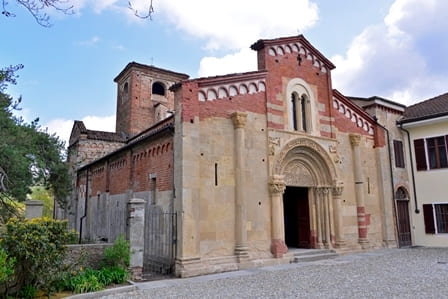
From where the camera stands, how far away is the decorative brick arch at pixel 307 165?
1373cm

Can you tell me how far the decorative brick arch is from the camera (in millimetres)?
13734

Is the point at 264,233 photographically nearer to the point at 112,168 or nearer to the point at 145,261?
the point at 145,261

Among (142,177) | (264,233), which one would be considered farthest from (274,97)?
(142,177)

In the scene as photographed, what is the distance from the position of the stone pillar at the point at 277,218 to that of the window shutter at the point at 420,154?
905cm

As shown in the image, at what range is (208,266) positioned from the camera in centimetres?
1051

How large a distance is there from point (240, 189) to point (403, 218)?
9.94 metres

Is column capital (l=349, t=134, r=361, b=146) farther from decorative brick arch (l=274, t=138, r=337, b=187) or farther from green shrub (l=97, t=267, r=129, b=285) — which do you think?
green shrub (l=97, t=267, r=129, b=285)

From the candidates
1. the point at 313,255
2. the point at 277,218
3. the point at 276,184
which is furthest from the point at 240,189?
the point at 313,255

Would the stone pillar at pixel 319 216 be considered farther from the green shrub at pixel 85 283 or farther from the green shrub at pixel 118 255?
the green shrub at pixel 85 283

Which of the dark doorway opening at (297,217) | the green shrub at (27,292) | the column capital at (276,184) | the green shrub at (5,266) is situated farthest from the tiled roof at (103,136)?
the green shrub at (5,266)

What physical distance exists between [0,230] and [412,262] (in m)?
12.3

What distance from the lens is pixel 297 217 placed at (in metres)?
15.2

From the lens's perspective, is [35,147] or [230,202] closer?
[230,202]

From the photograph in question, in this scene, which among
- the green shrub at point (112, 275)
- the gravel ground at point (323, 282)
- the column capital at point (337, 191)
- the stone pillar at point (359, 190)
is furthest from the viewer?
the stone pillar at point (359, 190)
